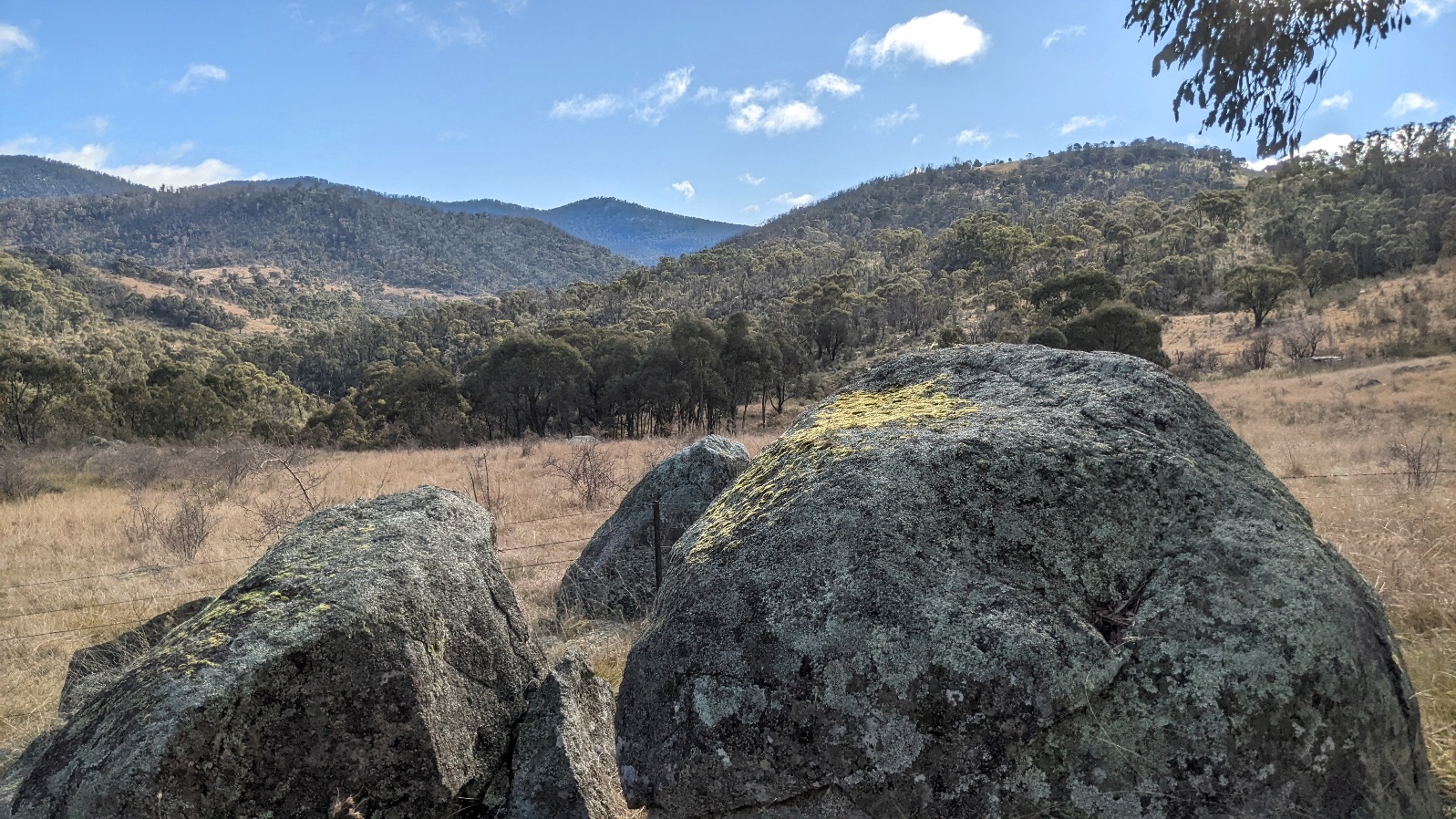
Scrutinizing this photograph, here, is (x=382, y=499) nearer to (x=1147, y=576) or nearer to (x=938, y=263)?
(x=1147, y=576)

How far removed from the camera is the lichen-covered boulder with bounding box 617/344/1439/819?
184cm

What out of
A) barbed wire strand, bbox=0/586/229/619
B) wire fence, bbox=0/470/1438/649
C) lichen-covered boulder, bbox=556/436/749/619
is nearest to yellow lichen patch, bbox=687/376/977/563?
wire fence, bbox=0/470/1438/649

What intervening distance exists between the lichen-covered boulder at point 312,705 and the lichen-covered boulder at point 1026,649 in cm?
129

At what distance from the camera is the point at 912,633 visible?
2020mm

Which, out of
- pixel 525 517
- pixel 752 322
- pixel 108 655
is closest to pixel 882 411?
pixel 108 655

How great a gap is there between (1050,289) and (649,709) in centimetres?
4951

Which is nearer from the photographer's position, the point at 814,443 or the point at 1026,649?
the point at 1026,649

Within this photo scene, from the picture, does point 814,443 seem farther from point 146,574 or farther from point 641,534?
point 146,574

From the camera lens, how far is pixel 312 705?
289cm

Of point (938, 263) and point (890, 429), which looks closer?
point (890, 429)

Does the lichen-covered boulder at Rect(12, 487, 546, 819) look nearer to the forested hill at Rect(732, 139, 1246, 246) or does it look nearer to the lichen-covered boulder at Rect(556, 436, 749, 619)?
the lichen-covered boulder at Rect(556, 436, 749, 619)

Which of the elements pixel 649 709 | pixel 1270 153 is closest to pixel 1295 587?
pixel 649 709

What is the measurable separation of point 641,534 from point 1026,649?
5.85m

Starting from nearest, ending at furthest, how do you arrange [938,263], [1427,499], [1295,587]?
[1295,587], [1427,499], [938,263]
